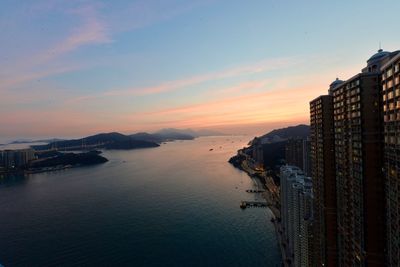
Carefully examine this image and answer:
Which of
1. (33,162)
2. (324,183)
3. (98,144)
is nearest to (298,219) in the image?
(324,183)

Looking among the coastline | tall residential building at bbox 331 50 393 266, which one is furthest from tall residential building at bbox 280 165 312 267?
tall residential building at bbox 331 50 393 266

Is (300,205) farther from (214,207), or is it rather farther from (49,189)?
(49,189)

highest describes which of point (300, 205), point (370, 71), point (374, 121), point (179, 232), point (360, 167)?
point (370, 71)

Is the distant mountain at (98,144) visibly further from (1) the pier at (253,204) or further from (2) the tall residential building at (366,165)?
(2) the tall residential building at (366,165)

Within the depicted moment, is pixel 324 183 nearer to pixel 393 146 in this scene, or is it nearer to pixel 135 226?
pixel 393 146

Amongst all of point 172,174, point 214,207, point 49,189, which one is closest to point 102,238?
point 214,207
